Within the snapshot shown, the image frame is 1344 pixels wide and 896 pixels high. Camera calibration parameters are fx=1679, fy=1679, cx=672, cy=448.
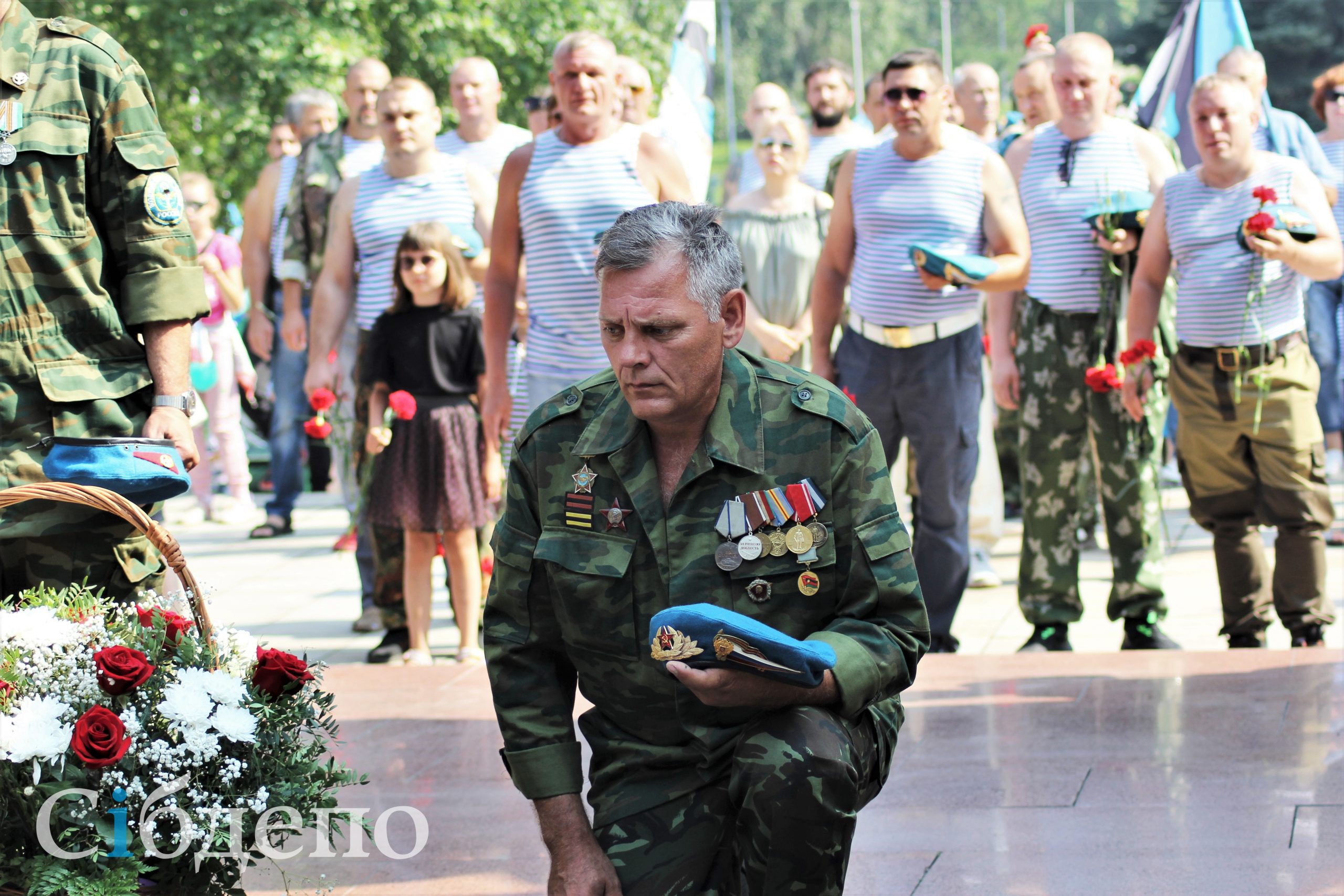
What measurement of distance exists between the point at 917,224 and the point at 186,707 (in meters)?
3.86

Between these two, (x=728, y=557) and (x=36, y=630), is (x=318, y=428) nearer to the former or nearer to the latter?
(x=36, y=630)

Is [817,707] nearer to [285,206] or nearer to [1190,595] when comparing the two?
[1190,595]

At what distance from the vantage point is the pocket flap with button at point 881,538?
278 cm

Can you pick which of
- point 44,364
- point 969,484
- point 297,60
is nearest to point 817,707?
point 44,364

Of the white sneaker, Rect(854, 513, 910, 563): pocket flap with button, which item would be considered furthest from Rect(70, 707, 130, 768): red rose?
the white sneaker

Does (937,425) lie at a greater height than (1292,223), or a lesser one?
lesser

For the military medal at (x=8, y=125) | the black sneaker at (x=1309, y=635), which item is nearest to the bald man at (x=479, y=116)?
the black sneaker at (x=1309, y=635)

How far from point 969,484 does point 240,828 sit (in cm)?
382

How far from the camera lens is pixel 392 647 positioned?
6.60 meters

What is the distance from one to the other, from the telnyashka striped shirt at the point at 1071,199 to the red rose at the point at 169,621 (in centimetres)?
416

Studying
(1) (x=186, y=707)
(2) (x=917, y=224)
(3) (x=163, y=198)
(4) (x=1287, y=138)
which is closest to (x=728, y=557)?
(1) (x=186, y=707)

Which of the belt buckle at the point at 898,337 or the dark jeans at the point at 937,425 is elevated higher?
the belt buckle at the point at 898,337

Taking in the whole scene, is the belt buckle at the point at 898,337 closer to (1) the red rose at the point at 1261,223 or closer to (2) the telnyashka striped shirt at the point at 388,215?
(1) the red rose at the point at 1261,223

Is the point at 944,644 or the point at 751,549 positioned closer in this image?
the point at 751,549
